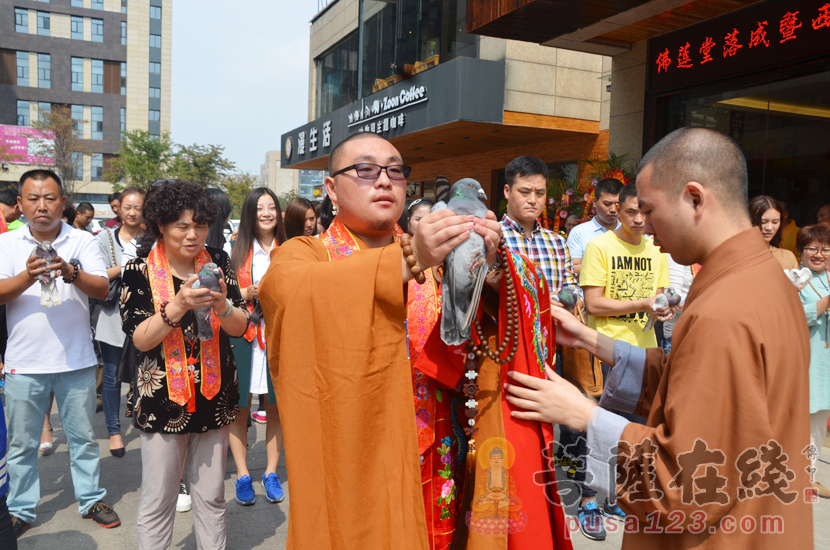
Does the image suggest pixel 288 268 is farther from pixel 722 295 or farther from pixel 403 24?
pixel 403 24

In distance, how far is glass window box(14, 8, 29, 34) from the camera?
43.9 meters

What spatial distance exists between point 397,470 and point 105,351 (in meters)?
4.24

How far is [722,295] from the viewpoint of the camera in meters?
1.28

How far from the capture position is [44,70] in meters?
45.2

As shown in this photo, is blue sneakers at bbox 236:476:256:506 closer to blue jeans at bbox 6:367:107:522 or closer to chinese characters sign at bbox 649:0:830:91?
blue jeans at bbox 6:367:107:522

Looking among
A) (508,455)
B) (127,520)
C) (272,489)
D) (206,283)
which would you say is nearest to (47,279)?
(206,283)

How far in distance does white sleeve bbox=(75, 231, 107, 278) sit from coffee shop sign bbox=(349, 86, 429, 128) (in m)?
8.58

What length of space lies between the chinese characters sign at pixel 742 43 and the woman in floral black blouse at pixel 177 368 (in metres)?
5.97

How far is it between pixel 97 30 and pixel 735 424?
185 ft

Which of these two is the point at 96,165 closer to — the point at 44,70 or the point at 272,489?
the point at 44,70

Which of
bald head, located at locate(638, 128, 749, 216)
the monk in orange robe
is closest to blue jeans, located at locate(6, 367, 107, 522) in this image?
the monk in orange robe

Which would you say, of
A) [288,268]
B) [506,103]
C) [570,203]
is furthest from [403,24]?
[288,268]

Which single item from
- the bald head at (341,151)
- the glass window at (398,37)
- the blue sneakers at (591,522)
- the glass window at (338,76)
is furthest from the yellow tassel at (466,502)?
the glass window at (338,76)

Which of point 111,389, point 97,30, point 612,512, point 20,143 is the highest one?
point 97,30
